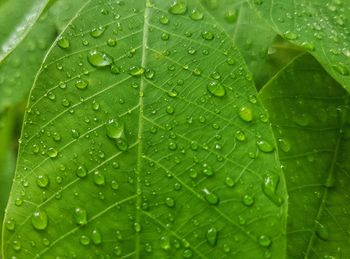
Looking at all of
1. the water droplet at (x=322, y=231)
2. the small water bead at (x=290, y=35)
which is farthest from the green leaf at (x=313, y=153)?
the small water bead at (x=290, y=35)

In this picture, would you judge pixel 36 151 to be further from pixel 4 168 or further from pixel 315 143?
pixel 4 168

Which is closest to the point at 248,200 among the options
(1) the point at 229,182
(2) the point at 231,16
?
(1) the point at 229,182

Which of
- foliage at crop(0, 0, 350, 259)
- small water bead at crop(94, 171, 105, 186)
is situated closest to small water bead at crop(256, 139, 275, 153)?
foliage at crop(0, 0, 350, 259)

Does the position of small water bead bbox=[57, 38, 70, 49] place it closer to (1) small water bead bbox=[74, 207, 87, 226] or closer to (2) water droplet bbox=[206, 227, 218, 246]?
(1) small water bead bbox=[74, 207, 87, 226]

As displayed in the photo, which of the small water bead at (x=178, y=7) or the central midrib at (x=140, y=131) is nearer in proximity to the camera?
the central midrib at (x=140, y=131)

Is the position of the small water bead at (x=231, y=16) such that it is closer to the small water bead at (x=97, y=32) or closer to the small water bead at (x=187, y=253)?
the small water bead at (x=97, y=32)

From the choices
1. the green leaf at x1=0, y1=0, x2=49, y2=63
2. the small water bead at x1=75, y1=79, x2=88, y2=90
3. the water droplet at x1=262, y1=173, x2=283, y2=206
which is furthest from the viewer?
the green leaf at x1=0, y1=0, x2=49, y2=63

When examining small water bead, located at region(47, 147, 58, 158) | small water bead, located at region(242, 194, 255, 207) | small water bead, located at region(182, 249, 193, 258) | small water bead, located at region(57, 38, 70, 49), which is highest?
small water bead, located at region(57, 38, 70, 49)
